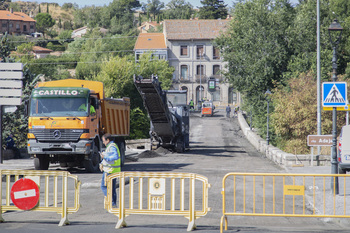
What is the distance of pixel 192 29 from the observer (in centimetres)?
9219

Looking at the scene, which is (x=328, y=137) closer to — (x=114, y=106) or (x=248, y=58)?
(x=114, y=106)

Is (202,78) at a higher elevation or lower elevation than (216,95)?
higher

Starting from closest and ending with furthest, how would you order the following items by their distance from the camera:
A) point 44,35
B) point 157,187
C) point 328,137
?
1. point 157,187
2. point 328,137
3. point 44,35

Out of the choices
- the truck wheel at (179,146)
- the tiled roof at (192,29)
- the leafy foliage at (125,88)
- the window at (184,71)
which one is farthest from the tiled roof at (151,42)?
the truck wheel at (179,146)

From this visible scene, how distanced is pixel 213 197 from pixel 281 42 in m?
29.8

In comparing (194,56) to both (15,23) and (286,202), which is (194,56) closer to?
(286,202)

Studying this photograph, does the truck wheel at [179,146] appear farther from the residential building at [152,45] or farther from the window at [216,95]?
the window at [216,95]

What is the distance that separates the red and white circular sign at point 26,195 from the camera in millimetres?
10750

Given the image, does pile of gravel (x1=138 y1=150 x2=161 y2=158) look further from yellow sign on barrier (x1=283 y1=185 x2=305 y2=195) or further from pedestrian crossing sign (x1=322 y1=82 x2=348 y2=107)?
yellow sign on barrier (x1=283 y1=185 x2=305 y2=195)

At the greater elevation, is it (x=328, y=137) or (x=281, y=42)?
(x=281, y=42)

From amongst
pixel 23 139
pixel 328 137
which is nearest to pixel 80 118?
pixel 328 137

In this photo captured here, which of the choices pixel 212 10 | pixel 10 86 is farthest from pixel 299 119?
pixel 212 10

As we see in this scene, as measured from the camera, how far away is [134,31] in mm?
132125

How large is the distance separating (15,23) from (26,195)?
157571 millimetres
